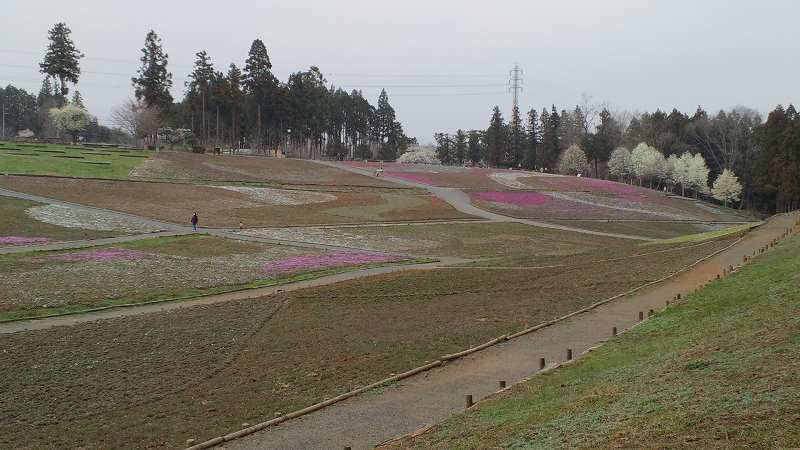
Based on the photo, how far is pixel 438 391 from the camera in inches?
615

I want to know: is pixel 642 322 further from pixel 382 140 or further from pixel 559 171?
pixel 382 140

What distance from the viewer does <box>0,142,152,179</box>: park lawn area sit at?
66838mm

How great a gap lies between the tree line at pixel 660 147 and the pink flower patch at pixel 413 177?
52.9m

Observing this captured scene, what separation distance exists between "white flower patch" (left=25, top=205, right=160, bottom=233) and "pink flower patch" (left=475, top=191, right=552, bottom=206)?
44.3 metres

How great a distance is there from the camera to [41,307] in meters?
25.3

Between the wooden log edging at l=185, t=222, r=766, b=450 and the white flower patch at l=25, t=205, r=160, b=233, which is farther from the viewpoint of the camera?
the white flower patch at l=25, t=205, r=160, b=233

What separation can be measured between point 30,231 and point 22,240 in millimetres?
3120

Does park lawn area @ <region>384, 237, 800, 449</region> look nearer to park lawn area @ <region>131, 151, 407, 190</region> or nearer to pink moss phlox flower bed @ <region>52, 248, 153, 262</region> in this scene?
pink moss phlox flower bed @ <region>52, 248, 153, 262</region>

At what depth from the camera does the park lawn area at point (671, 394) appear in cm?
866

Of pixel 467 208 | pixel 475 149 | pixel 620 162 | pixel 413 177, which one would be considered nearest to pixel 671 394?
pixel 467 208

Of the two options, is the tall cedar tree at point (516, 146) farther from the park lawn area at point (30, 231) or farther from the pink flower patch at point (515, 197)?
the park lawn area at point (30, 231)

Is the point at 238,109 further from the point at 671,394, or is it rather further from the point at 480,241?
the point at 671,394

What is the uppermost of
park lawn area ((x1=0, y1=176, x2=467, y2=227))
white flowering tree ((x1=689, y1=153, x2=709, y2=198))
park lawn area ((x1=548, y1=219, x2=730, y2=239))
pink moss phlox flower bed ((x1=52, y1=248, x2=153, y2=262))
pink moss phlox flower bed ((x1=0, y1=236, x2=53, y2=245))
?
white flowering tree ((x1=689, y1=153, x2=709, y2=198))

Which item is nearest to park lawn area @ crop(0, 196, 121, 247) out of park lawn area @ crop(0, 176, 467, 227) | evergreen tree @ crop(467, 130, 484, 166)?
park lawn area @ crop(0, 176, 467, 227)
